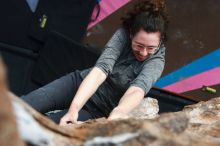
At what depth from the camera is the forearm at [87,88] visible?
167 centimetres

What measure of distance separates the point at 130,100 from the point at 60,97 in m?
0.34

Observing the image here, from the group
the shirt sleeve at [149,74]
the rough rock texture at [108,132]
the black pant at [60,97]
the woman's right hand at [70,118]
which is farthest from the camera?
the black pant at [60,97]

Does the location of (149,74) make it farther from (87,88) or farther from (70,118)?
(70,118)

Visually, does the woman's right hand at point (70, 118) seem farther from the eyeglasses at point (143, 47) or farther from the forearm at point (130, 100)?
the eyeglasses at point (143, 47)

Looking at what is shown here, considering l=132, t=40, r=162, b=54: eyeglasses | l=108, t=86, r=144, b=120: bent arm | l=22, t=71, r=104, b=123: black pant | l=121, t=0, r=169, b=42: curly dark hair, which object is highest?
l=121, t=0, r=169, b=42: curly dark hair

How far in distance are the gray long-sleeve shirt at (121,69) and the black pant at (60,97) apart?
3cm

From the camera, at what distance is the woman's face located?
1746mm

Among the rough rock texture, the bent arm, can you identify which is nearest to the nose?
the bent arm

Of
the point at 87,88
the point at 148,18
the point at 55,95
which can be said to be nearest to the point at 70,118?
the point at 87,88

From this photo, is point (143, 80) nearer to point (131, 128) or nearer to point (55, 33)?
point (131, 128)

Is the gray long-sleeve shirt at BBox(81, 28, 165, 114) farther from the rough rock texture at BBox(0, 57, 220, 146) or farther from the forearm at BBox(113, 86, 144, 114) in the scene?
the rough rock texture at BBox(0, 57, 220, 146)

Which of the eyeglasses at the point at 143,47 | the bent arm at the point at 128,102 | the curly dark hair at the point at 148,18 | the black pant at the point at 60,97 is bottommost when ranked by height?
the black pant at the point at 60,97

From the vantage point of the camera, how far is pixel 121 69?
6.17 ft

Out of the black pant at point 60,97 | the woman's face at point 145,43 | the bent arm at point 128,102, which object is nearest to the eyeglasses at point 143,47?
the woman's face at point 145,43
